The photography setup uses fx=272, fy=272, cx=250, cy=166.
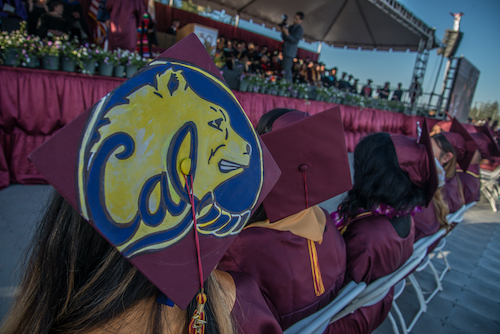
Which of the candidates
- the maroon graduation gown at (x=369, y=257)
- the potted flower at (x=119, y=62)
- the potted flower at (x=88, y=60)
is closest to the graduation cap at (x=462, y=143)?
the maroon graduation gown at (x=369, y=257)

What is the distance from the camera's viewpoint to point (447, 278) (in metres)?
2.63

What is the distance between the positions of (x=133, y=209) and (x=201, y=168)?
0.15m

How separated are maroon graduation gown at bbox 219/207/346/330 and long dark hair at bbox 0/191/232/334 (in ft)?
1.15

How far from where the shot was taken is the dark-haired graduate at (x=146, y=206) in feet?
1.42

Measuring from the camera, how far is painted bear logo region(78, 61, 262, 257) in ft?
1.43

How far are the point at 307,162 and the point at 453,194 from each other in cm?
235

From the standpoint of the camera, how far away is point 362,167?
1468mm

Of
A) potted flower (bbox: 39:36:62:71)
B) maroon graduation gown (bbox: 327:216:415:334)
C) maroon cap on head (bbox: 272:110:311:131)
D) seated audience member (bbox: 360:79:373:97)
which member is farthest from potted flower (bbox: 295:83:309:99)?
seated audience member (bbox: 360:79:373:97)

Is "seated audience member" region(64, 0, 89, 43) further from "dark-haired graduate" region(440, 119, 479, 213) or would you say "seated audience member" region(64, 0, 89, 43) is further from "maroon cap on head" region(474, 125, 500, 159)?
"maroon cap on head" region(474, 125, 500, 159)

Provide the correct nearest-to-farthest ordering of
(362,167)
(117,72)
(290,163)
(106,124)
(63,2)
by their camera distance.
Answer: (106,124) → (290,163) → (362,167) → (117,72) → (63,2)

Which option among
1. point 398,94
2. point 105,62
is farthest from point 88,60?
point 398,94

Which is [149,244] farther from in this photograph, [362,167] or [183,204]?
[362,167]

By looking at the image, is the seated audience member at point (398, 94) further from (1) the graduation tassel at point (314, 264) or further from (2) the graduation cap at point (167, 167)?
(2) the graduation cap at point (167, 167)

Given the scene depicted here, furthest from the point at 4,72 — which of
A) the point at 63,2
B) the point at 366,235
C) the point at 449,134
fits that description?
the point at 449,134
